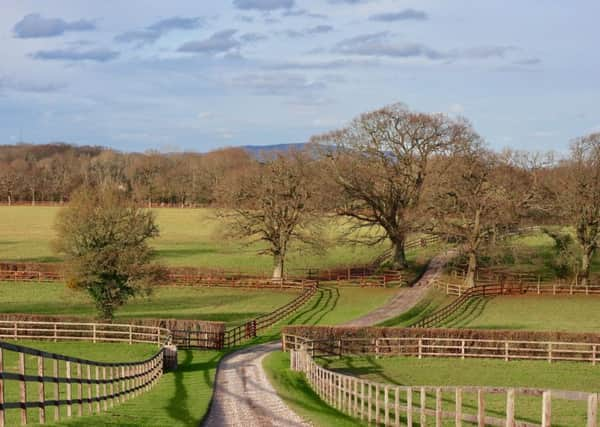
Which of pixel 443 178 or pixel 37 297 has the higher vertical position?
pixel 443 178

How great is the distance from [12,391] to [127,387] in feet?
17.6

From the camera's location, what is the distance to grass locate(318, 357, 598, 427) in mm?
25156

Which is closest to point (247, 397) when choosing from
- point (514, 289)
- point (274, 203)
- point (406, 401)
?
point (406, 401)

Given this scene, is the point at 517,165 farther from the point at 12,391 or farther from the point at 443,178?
the point at 12,391

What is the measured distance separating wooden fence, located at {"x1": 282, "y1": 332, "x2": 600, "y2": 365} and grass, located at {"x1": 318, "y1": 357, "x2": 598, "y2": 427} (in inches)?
24.4

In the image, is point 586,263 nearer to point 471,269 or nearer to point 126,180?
point 471,269

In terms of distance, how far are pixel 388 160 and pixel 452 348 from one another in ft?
99.7

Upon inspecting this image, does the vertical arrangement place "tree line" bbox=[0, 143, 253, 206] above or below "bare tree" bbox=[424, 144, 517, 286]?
above

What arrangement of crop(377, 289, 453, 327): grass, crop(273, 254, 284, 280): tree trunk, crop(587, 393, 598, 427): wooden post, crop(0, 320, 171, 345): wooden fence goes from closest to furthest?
crop(587, 393, 598, 427): wooden post
crop(0, 320, 171, 345): wooden fence
crop(377, 289, 453, 327): grass
crop(273, 254, 284, 280): tree trunk

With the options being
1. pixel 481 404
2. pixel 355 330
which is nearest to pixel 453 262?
pixel 355 330

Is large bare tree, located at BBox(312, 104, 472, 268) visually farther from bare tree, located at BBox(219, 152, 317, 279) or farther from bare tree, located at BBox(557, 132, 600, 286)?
bare tree, located at BBox(557, 132, 600, 286)

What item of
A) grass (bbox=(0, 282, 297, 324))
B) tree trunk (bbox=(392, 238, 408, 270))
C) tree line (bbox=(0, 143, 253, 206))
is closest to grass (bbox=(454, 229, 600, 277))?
tree trunk (bbox=(392, 238, 408, 270))

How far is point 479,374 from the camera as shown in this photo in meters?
31.8

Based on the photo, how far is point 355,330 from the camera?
37031mm
